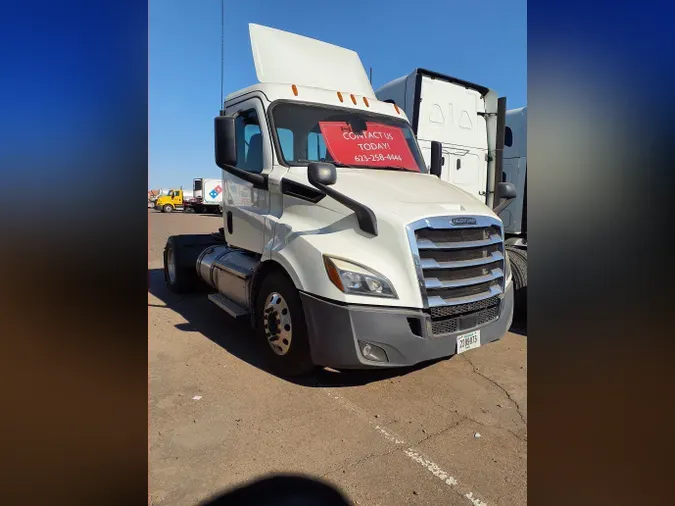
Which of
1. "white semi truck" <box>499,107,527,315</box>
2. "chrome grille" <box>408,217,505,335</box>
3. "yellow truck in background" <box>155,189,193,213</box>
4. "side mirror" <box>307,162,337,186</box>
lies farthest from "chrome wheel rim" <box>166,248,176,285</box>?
"yellow truck in background" <box>155,189,193,213</box>

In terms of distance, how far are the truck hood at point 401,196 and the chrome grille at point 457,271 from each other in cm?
14

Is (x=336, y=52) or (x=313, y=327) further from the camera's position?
(x=336, y=52)

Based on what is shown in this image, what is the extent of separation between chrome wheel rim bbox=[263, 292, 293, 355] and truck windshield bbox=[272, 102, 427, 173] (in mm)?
1475

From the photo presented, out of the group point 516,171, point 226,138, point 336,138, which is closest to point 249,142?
point 226,138

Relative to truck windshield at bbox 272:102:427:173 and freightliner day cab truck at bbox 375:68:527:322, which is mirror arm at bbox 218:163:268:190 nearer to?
truck windshield at bbox 272:102:427:173

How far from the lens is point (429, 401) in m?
3.52

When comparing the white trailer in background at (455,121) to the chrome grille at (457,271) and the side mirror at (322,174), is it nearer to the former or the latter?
the chrome grille at (457,271)

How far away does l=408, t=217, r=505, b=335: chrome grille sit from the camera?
3.39 meters

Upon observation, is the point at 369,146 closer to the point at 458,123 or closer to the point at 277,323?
the point at 277,323

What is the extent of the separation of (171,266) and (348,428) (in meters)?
5.53

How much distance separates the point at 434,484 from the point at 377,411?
2.99 ft
